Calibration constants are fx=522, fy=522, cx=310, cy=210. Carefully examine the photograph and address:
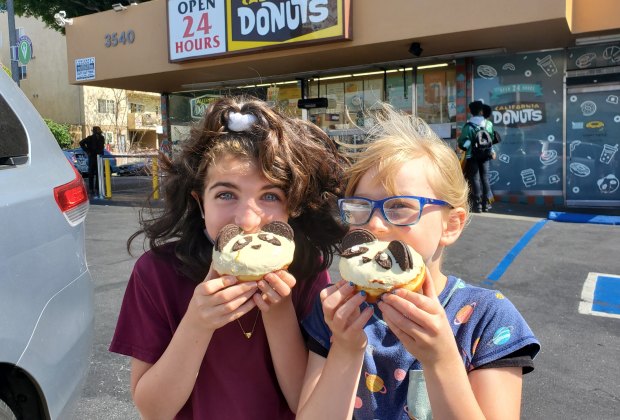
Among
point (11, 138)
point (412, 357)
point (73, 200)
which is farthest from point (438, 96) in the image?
point (412, 357)

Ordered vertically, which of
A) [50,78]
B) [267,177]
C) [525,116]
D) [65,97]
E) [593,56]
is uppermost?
[50,78]

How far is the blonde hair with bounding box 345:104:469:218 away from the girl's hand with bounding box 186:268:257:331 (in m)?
0.46

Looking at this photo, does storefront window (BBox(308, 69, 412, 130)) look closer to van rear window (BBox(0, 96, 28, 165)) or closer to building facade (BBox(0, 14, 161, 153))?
van rear window (BBox(0, 96, 28, 165))

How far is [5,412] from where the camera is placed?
76.5 inches

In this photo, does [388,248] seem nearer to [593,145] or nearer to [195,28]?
[593,145]

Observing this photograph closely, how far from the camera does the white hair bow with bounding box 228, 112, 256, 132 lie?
63.5 inches

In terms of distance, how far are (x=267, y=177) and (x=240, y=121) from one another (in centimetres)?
23

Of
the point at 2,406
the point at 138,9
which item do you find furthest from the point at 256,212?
the point at 138,9

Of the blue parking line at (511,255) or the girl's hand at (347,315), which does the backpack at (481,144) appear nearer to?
the blue parking line at (511,255)

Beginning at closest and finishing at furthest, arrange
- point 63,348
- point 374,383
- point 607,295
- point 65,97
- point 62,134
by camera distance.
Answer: point 374,383, point 63,348, point 607,295, point 62,134, point 65,97

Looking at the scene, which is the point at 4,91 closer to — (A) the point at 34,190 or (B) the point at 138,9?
(A) the point at 34,190

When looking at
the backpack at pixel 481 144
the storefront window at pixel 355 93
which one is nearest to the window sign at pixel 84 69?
the storefront window at pixel 355 93

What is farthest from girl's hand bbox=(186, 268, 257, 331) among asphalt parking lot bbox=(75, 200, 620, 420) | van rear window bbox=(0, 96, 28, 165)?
asphalt parking lot bbox=(75, 200, 620, 420)

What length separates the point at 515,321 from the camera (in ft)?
4.61
